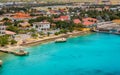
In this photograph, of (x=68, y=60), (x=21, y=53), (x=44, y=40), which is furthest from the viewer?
(x=44, y=40)

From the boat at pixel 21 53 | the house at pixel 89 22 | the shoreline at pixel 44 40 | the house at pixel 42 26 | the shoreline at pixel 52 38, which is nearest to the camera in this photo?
the boat at pixel 21 53

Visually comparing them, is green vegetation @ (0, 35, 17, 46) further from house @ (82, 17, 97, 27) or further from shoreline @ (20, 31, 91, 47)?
house @ (82, 17, 97, 27)

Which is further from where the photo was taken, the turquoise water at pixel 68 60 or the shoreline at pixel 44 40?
the shoreline at pixel 44 40

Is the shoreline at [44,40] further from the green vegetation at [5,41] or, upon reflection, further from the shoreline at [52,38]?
the green vegetation at [5,41]

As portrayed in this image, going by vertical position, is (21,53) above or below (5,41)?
below

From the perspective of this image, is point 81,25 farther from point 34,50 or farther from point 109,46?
point 34,50

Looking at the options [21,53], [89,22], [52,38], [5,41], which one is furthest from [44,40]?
[89,22]

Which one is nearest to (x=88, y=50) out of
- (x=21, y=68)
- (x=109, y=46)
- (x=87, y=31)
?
(x=109, y=46)

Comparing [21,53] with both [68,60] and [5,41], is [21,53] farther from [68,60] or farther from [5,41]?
[68,60]

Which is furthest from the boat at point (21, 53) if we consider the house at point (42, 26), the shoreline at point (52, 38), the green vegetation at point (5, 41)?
the house at point (42, 26)
